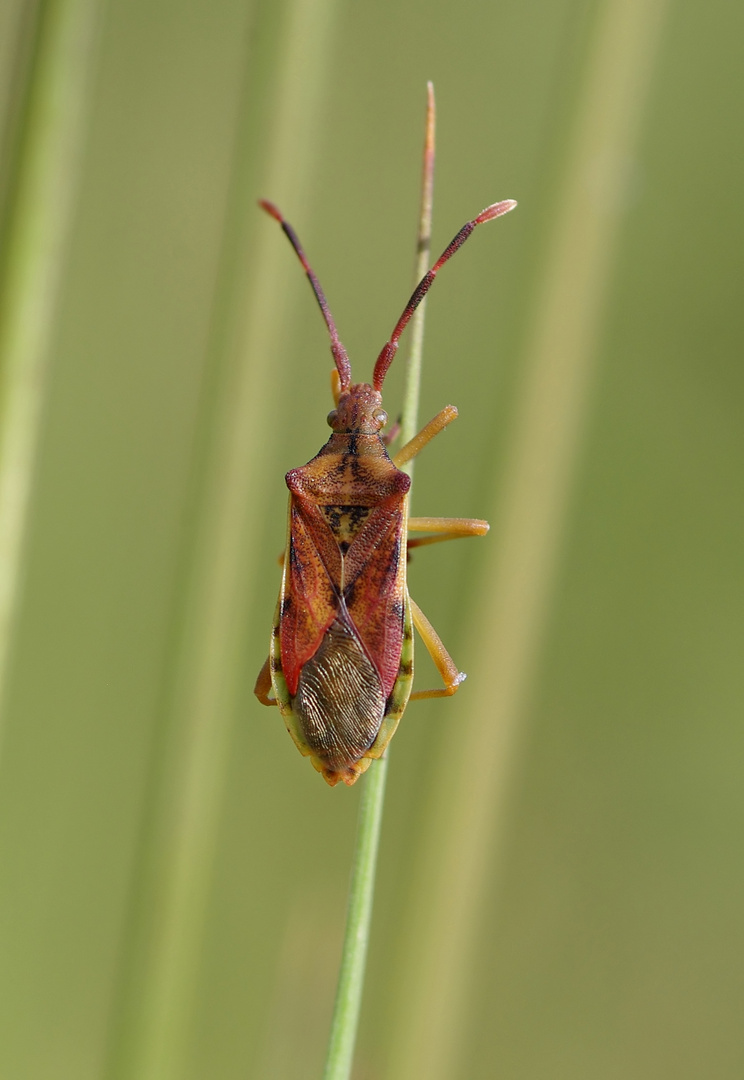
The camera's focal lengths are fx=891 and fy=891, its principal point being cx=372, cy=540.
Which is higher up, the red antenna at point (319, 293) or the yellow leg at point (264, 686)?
the red antenna at point (319, 293)

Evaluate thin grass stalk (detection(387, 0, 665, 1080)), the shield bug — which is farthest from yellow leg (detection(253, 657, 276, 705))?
thin grass stalk (detection(387, 0, 665, 1080))

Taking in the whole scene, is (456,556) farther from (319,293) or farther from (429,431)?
(319,293)

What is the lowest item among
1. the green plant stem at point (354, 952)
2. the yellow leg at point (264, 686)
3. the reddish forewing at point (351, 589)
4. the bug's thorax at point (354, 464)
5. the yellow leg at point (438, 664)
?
the green plant stem at point (354, 952)

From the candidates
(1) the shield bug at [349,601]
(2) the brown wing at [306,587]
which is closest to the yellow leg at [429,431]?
(1) the shield bug at [349,601]

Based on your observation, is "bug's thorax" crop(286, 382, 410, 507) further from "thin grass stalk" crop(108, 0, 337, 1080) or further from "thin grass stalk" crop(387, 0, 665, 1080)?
"thin grass stalk" crop(387, 0, 665, 1080)

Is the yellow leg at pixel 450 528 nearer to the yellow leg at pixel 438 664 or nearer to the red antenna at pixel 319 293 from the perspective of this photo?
the yellow leg at pixel 438 664

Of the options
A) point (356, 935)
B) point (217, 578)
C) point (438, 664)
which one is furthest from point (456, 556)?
point (356, 935)

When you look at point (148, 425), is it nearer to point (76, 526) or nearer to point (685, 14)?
point (76, 526)
